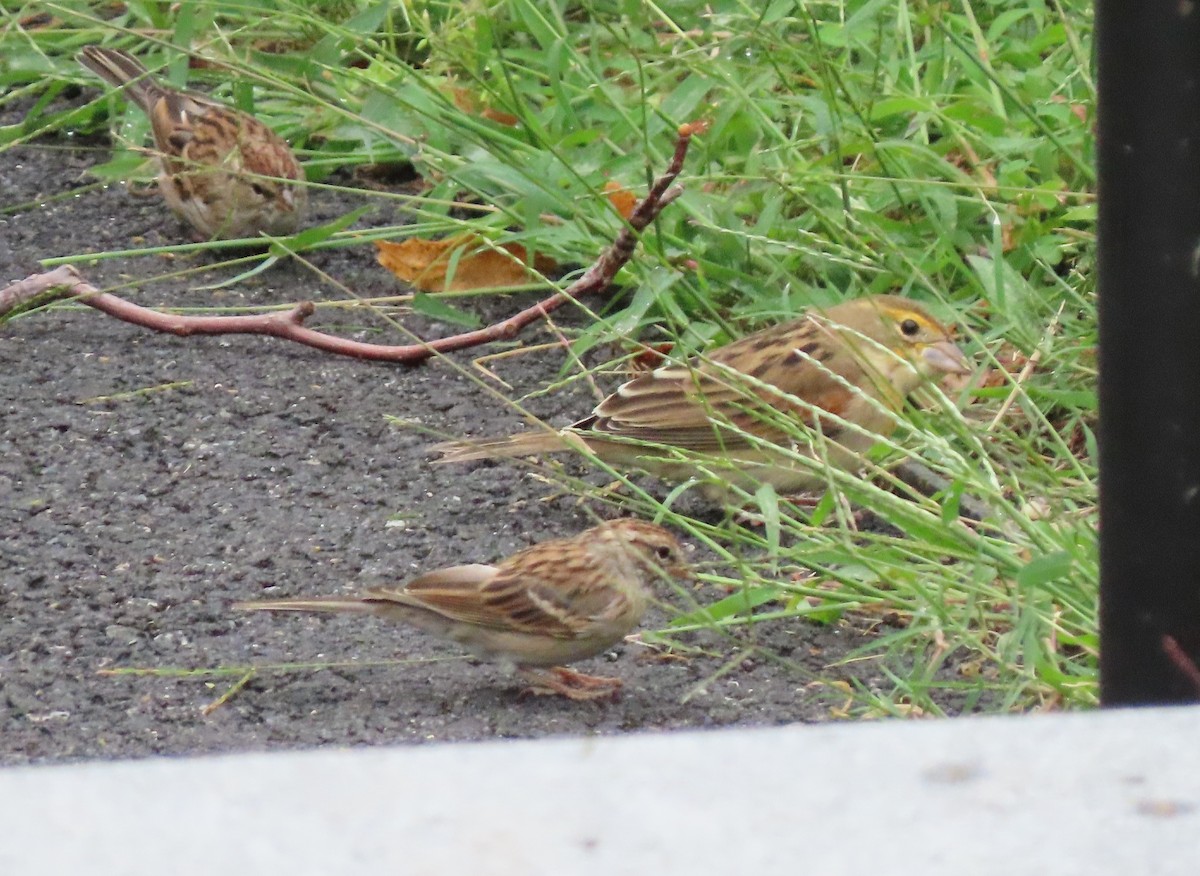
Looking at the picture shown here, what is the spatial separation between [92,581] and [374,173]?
3.19 meters

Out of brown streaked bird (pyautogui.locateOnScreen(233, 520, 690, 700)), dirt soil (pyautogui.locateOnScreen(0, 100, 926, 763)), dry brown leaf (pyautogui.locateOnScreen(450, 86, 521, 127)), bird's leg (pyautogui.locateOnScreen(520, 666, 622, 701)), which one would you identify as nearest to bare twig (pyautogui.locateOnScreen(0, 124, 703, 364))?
dirt soil (pyautogui.locateOnScreen(0, 100, 926, 763))

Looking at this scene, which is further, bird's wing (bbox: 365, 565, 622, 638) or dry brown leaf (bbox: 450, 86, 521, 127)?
dry brown leaf (bbox: 450, 86, 521, 127)

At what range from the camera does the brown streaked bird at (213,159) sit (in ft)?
22.1

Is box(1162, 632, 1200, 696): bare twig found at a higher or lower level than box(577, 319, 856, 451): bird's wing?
higher

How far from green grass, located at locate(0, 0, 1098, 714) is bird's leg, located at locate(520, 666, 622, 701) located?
23 centimetres

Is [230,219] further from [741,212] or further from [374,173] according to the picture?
[741,212]

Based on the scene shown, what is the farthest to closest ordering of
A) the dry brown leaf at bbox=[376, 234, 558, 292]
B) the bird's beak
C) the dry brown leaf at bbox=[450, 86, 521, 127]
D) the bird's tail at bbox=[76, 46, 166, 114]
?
the bird's tail at bbox=[76, 46, 166, 114] → the dry brown leaf at bbox=[450, 86, 521, 127] → the dry brown leaf at bbox=[376, 234, 558, 292] → the bird's beak

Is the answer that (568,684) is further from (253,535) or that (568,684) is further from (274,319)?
(274,319)

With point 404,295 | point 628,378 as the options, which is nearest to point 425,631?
point 628,378

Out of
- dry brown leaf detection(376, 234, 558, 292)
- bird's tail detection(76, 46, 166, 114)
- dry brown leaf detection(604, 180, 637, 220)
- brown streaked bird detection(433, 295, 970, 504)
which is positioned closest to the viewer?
brown streaked bird detection(433, 295, 970, 504)

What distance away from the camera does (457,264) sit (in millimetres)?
6180

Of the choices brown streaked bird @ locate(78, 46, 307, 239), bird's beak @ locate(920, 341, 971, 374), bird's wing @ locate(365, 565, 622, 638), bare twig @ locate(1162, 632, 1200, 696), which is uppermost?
bare twig @ locate(1162, 632, 1200, 696)

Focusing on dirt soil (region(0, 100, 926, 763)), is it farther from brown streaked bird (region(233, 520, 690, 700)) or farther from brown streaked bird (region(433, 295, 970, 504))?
brown streaked bird (region(433, 295, 970, 504))

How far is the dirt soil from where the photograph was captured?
12.9 ft
